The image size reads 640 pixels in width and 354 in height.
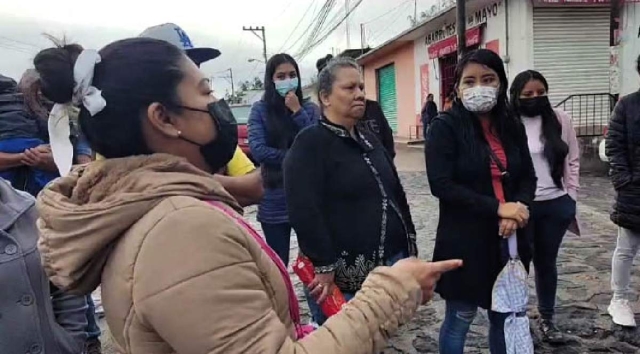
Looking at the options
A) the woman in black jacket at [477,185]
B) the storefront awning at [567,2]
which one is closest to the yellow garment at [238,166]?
the woman in black jacket at [477,185]

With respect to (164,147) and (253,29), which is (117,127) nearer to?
(164,147)

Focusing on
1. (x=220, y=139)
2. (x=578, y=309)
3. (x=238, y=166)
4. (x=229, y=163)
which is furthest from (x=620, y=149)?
(x=220, y=139)

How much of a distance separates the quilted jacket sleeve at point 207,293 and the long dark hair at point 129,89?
249mm

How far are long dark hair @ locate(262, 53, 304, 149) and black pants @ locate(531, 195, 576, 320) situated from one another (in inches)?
64.8

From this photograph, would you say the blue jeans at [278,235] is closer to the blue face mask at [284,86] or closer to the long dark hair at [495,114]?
the blue face mask at [284,86]

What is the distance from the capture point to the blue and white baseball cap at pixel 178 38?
1.33 metres

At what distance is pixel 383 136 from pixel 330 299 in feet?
5.41

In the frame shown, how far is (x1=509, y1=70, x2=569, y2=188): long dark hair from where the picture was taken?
345cm

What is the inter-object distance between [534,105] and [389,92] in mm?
21589

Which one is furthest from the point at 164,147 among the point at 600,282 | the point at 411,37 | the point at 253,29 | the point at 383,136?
the point at 253,29

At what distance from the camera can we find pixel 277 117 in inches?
151

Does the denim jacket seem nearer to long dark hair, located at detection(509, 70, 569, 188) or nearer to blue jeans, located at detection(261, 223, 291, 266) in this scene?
blue jeans, located at detection(261, 223, 291, 266)

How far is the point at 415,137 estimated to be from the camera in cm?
2141

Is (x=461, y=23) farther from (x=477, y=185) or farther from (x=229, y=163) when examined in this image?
(x=229, y=163)
